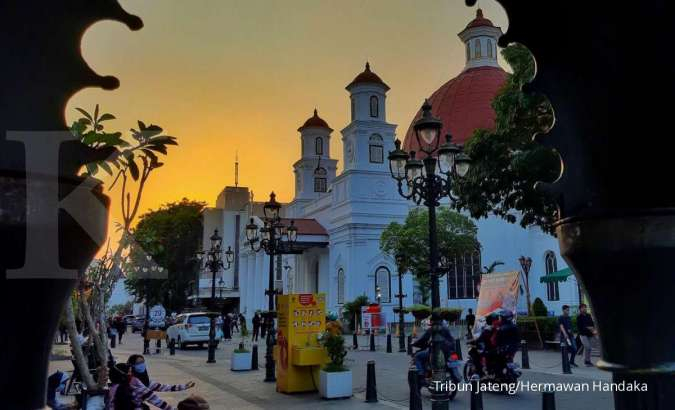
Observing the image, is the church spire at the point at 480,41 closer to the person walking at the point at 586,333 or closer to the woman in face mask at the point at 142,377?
the person walking at the point at 586,333

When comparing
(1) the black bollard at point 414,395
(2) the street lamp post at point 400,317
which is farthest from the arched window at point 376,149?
(1) the black bollard at point 414,395

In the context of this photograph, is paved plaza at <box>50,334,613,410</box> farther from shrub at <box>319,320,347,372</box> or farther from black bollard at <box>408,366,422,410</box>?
black bollard at <box>408,366,422,410</box>

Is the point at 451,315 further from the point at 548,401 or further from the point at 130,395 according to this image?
the point at 130,395

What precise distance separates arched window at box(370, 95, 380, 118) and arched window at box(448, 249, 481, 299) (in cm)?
1238

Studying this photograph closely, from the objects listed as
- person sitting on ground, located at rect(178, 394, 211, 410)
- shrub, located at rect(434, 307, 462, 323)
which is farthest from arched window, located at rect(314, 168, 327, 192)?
person sitting on ground, located at rect(178, 394, 211, 410)

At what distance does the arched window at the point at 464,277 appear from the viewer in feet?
144

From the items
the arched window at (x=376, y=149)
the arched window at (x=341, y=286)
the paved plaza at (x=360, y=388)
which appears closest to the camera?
the paved plaza at (x=360, y=388)

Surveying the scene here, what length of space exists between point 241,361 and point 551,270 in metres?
29.3

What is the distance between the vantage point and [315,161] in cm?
5347

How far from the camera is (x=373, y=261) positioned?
4125cm

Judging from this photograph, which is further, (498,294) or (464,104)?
(464,104)

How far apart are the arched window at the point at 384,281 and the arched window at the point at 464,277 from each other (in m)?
5.36

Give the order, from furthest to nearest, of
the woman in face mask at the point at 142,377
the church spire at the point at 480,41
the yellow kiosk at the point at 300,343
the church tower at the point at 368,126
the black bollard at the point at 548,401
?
the church spire at the point at 480,41 < the church tower at the point at 368,126 < the yellow kiosk at the point at 300,343 < the woman in face mask at the point at 142,377 < the black bollard at the point at 548,401

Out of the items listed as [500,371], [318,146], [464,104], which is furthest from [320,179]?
[500,371]
